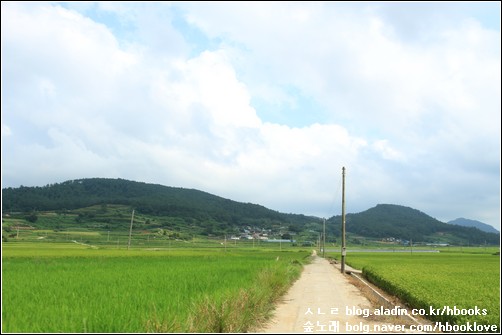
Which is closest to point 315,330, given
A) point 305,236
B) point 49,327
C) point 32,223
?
point 49,327

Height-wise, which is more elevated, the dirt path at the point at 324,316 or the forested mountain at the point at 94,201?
the forested mountain at the point at 94,201

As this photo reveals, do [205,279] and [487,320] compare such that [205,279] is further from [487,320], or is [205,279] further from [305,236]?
[305,236]

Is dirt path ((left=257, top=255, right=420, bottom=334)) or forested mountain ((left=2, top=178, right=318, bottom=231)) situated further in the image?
forested mountain ((left=2, top=178, right=318, bottom=231))

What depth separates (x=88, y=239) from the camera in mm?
93562

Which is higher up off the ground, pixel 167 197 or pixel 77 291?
pixel 167 197

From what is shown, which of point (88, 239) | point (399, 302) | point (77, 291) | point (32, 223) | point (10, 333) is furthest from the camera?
point (32, 223)

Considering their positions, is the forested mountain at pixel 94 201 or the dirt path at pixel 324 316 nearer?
the dirt path at pixel 324 316

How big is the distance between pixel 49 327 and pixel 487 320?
9013mm

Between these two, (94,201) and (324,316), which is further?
(94,201)

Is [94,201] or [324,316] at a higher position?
[94,201]

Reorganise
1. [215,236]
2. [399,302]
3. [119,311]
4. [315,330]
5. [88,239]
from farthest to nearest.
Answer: [215,236]
[88,239]
[399,302]
[315,330]
[119,311]

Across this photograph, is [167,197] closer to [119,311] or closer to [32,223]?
[32,223]

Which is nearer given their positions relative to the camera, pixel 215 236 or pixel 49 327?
pixel 49 327

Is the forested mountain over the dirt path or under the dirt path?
over
